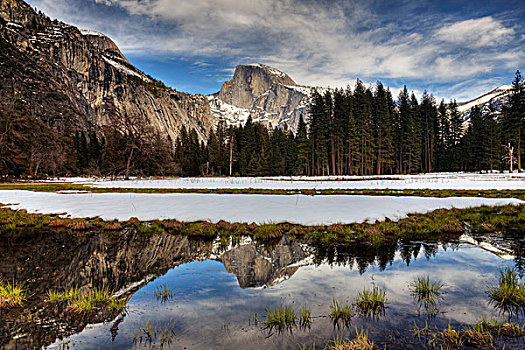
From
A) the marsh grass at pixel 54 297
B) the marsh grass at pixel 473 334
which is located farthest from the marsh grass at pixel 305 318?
the marsh grass at pixel 54 297

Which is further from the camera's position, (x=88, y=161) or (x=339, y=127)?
(x=88, y=161)

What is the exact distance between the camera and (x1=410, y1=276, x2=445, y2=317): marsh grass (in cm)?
431

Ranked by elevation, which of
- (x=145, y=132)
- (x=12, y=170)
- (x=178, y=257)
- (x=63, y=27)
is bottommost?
(x=178, y=257)

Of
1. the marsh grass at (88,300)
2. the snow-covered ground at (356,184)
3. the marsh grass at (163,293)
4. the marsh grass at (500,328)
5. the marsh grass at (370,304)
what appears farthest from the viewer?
the snow-covered ground at (356,184)

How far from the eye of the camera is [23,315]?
4.19m

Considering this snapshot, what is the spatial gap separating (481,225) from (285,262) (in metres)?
8.39

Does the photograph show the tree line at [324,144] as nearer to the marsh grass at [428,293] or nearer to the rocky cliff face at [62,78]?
the marsh grass at [428,293]

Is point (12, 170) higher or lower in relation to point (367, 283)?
higher

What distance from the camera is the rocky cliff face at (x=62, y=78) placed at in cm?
12406

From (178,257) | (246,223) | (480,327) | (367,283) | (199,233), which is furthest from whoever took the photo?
(246,223)

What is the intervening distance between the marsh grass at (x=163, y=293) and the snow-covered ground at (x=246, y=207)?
6.55 meters

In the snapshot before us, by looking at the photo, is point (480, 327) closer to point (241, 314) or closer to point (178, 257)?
point (241, 314)

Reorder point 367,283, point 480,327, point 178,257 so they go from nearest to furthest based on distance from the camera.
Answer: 1. point 480,327
2. point 367,283
3. point 178,257

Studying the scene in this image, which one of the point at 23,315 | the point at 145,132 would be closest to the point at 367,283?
the point at 23,315
